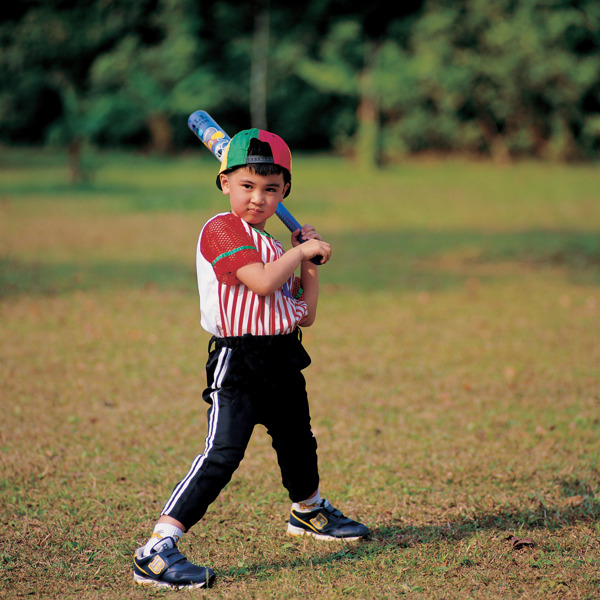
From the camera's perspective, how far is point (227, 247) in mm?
2803

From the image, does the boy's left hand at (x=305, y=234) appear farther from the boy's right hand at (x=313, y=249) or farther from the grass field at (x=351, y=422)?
the grass field at (x=351, y=422)

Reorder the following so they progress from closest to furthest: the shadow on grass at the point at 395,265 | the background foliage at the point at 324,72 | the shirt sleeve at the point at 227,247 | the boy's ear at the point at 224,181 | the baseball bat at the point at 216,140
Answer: the shirt sleeve at the point at 227,247 < the boy's ear at the point at 224,181 < the baseball bat at the point at 216,140 < the shadow on grass at the point at 395,265 < the background foliage at the point at 324,72

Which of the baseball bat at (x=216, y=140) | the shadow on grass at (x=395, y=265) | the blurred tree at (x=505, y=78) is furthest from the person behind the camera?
the blurred tree at (x=505, y=78)

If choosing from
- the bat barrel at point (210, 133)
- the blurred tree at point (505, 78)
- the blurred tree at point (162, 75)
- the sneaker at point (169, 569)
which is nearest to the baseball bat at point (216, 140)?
the bat barrel at point (210, 133)

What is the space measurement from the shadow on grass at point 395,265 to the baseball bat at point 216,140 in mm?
5666

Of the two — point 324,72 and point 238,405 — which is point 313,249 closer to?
point 238,405

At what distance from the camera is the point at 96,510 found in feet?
11.8

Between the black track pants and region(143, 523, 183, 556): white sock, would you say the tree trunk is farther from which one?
region(143, 523, 183, 556): white sock

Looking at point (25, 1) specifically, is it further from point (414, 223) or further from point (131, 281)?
point (131, 281)

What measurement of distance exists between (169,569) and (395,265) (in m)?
7.79

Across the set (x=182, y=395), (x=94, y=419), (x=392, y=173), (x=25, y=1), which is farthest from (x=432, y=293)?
(x=25, y=1)

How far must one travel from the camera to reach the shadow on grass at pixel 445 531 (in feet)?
10.1

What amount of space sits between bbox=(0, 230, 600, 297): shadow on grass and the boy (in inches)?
235

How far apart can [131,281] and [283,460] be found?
20.9 ft
